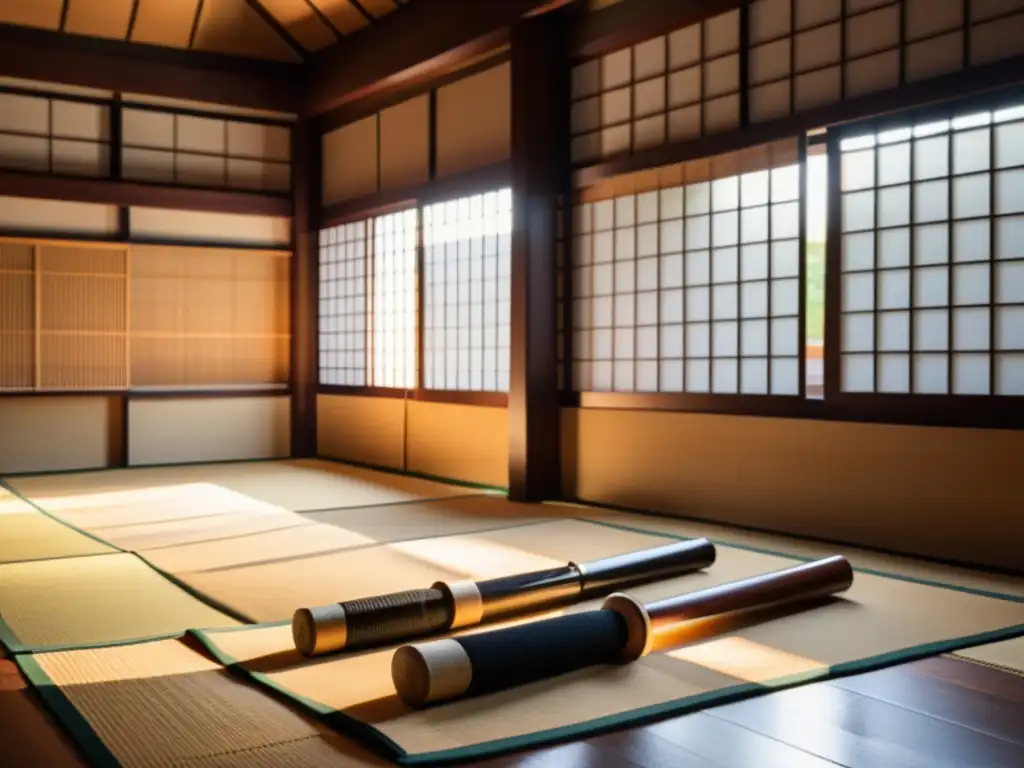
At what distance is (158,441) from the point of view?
779 cm

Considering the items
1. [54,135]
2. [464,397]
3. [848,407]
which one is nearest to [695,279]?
[848,407]

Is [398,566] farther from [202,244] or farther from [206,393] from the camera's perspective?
[202,244]

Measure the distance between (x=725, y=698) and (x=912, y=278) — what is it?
Result: 237 cm

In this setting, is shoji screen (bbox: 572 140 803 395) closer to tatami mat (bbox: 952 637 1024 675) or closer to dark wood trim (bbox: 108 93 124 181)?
tatami mat (bbox: 952 637 1024 675)

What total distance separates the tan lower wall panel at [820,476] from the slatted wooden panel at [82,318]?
145 inches

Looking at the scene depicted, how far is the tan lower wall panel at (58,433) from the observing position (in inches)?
285

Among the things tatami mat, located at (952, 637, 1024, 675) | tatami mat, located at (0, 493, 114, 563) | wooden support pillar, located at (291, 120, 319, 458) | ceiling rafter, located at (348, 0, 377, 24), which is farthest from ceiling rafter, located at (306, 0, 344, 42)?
tatami mat, located at (952, 637, 1024, 675)

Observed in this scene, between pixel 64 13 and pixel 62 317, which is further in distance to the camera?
pixel 62 317

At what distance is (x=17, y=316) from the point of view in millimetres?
7234

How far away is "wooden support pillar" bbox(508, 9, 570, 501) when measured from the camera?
575 centimetres

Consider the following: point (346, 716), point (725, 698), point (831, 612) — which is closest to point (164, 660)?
point (346, 716)

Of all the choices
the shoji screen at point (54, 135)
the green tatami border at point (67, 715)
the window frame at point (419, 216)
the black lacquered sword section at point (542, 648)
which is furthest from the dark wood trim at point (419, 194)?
the green tatami border at point (67, 715)

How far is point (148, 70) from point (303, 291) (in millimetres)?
1968

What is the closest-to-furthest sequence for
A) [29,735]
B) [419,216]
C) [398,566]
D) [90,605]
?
[29,735] → [90,605] → [398,566] → [419,216]
